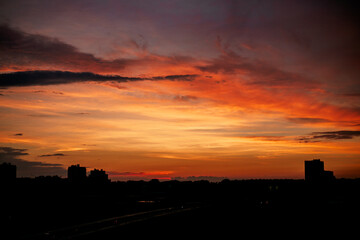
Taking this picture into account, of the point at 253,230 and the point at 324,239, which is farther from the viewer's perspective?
the point at 253,230

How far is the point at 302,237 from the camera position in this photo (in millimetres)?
44531

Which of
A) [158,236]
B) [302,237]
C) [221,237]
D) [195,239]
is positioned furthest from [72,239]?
[302,237]

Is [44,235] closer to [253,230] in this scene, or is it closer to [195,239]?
[195,239]

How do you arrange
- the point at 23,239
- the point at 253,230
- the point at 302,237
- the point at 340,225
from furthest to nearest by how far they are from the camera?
the point at 340,225
the point at 253,230
the point at 302,237
the point at 23,239

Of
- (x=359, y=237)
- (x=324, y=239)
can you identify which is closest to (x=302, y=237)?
(x=324, y=239)

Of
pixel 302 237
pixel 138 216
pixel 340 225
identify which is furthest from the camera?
pixel 138 216

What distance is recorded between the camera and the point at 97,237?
42.1 meters

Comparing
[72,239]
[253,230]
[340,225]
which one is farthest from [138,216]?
[340,225]

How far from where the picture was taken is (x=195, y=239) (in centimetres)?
4138

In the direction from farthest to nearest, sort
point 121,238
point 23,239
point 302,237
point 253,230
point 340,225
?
point 340,225 → point 253,230 → point 302,237 → point 121,238 → point 23,239

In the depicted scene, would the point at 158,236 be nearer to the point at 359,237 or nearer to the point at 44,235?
the point at 44,235

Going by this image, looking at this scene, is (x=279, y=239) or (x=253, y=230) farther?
(x=253, y=230)

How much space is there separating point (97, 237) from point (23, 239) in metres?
8.17

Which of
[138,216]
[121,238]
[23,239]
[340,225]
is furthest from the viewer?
[138,216]
